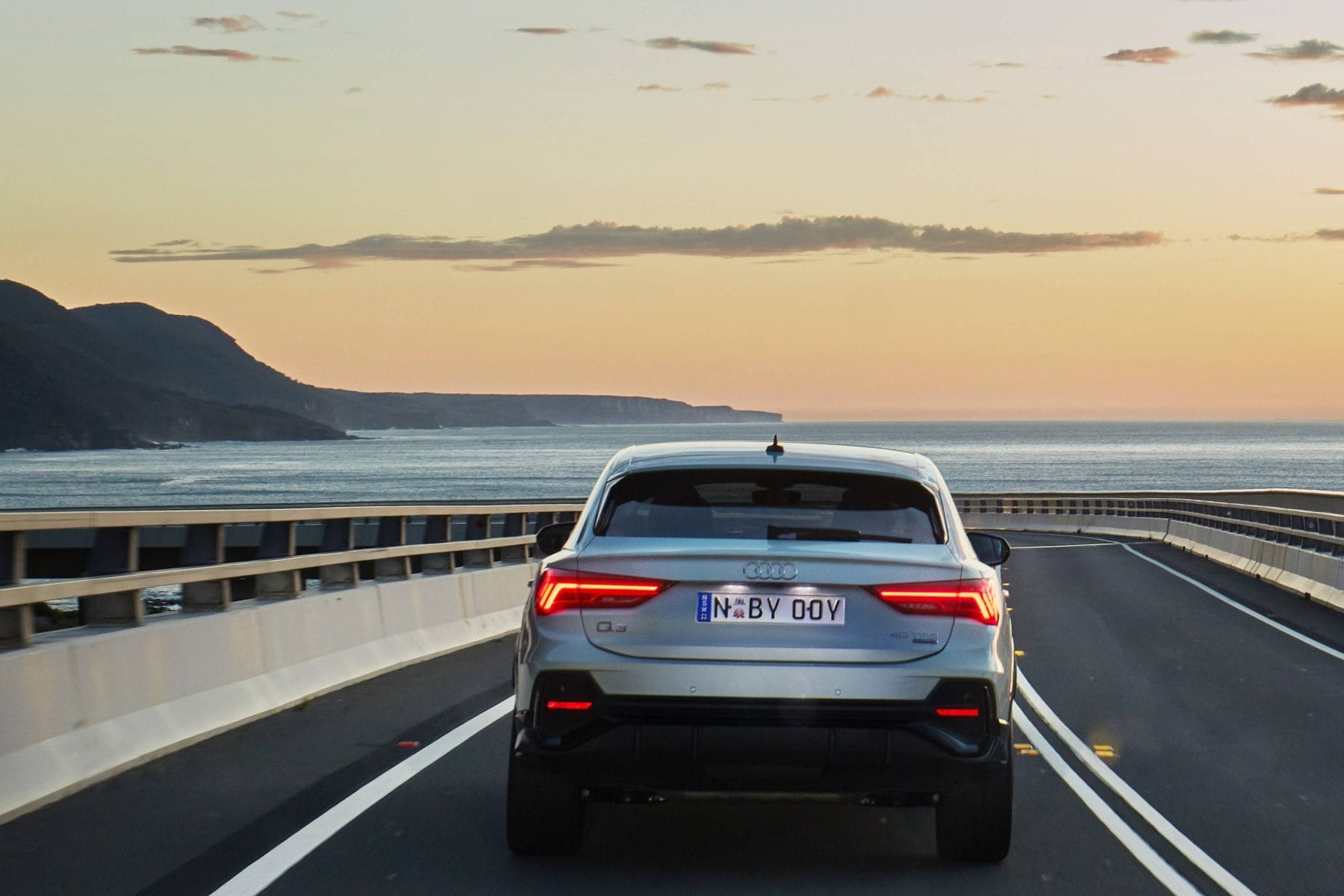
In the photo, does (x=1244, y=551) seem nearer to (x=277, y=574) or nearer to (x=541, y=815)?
(x=277, y=574)

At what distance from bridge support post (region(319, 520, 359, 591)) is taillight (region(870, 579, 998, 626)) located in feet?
26.0

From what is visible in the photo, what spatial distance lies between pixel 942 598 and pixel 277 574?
22.2ft

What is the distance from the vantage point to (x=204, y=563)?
1066cm

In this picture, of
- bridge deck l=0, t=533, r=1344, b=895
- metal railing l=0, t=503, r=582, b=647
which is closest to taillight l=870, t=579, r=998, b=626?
bridge deck l=0, t=533, r=1344, b=895

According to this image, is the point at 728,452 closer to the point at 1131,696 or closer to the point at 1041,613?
the point at 1131,696

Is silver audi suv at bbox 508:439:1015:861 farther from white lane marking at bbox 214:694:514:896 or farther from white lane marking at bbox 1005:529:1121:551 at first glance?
white lane marking at bbox 1005:529:1121:551

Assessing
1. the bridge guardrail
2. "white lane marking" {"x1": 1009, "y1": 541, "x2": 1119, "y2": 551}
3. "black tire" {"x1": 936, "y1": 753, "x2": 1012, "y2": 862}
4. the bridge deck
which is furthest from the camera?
"white lane marking" {"x1": 1009, "y1": 541, "x2": 1119, "y2": 551}

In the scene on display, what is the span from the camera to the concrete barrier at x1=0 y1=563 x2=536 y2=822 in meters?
7.89

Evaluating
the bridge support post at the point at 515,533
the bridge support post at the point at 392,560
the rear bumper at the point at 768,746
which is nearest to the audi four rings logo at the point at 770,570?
the rear bumper at the point at 768,746

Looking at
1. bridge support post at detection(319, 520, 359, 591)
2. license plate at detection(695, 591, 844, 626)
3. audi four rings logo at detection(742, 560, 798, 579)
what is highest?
audi four rings logo at detection(742, 560, 798, 579)

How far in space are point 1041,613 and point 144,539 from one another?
5457 centimetres

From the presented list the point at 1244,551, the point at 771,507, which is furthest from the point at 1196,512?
the point at 771,507

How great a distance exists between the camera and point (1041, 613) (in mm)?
21406

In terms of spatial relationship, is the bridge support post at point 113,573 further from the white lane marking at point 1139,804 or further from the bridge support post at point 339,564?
the white lane marking at point 1139,804
